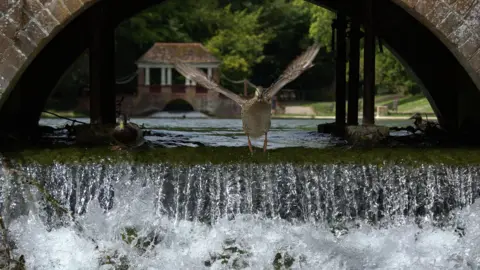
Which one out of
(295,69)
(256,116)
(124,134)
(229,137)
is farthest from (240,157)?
(229,137)

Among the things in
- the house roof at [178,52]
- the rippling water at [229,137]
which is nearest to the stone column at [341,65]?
the rippling water at [229,137]

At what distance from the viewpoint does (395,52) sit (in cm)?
1277

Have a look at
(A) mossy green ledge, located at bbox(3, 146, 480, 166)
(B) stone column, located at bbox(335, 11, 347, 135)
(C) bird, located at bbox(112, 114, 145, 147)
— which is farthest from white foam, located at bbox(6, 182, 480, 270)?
(B) stone column, located at bbox(335, 11, 347, 135)

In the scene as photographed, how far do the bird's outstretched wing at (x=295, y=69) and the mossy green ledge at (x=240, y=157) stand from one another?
2.49ft

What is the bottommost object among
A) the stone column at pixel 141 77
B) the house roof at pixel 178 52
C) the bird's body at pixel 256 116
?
the bird's body at pixel 256 116

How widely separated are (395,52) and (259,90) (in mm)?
6093

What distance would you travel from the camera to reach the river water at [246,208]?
721 cm

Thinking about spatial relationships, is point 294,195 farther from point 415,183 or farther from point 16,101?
point 16,101

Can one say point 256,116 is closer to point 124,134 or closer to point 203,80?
point 203,80

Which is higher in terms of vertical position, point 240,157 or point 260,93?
point 260,93

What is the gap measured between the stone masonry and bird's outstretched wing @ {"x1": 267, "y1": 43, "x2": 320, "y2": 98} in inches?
45.6

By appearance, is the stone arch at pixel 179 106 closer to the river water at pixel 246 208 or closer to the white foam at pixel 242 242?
the river water at pixel 246 208

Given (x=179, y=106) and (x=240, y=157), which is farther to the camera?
(x=179, y=106)

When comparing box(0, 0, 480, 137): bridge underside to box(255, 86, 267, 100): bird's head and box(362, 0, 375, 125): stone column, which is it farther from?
box(255, 86, 267, 100): bird's head
